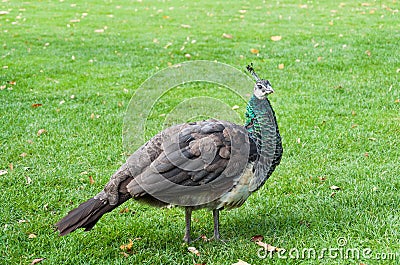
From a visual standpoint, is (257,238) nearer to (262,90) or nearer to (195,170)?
(195,170)

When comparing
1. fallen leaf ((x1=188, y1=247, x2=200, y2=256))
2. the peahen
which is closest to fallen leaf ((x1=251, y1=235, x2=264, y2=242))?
the peahen

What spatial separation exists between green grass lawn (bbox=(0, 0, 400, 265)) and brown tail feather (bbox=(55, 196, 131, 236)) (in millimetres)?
289

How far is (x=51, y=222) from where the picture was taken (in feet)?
14.1

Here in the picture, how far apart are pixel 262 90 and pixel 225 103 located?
3388 millimetres

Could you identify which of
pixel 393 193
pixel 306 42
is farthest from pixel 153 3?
pixel 393 193

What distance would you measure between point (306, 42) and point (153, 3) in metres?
7.73

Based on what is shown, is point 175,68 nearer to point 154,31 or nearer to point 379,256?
point 154,31

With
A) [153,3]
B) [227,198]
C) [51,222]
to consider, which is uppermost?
[153,3]

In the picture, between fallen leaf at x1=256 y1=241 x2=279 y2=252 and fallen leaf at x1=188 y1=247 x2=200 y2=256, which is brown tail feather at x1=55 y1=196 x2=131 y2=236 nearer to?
fallen leaf at x1=188 y1=247 x2=200 y2=256

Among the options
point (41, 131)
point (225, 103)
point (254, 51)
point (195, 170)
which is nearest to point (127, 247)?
point (195, 170)

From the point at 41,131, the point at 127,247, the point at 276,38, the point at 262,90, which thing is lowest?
the point at 127,247

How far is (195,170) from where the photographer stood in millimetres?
3688

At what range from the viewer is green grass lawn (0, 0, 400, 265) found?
12.8ft

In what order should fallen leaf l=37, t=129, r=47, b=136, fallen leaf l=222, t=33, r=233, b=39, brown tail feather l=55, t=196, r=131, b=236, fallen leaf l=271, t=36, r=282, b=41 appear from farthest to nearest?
fallen leaf l=222, t=33, r=233, b=39 < fallen leaf l=271, t=36, r=282, b=41 < fallen leaf l=37, t=129, r=47, b=136 < brown tail feather l=55, t=196, r=131, b=236
